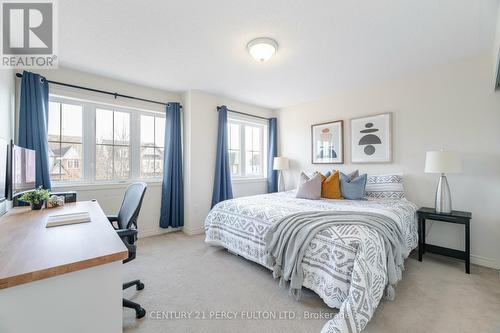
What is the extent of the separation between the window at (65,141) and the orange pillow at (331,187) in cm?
348

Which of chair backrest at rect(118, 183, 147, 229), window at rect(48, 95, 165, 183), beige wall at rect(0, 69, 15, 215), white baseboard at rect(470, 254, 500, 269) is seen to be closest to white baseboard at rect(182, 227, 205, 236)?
window at rect(48, 95, 165, 183)

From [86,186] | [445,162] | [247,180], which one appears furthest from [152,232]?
[445,162]

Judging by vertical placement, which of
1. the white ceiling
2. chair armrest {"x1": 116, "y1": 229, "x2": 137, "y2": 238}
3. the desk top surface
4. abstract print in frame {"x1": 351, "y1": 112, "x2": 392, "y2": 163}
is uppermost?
the white ceiling

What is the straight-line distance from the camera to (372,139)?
3.52m

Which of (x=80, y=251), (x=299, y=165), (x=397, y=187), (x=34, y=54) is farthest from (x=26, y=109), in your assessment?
(x=397, y=187)

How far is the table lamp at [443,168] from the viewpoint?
8.18 feet

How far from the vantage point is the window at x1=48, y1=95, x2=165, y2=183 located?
297 cm

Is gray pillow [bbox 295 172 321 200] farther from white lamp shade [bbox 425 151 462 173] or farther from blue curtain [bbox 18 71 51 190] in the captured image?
blue curtain [bbox 18 71 51 190]

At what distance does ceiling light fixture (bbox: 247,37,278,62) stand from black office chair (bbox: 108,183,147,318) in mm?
1712

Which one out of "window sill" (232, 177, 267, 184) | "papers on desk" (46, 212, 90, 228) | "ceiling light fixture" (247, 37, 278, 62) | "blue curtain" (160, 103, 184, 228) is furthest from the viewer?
"window sill" (232, 177, 267, 184)

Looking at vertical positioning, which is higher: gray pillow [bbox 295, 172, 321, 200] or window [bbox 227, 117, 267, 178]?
window [bbox 227, 117, 267, 178]

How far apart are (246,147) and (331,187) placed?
2.14 meters

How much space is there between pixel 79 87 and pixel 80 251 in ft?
9.35

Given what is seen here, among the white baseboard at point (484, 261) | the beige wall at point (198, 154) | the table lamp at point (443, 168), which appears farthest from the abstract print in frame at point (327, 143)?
the white baseboard at point (484, 261)
